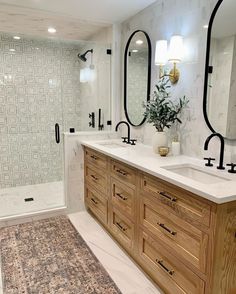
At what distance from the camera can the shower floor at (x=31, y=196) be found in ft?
10.1

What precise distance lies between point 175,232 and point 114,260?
2.89 ft

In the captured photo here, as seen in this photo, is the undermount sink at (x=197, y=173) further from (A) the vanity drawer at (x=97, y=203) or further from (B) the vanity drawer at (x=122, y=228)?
(A) the vanity drawer at (x=97, y=203)

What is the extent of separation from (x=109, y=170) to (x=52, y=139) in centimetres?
179

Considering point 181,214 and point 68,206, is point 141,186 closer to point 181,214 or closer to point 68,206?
point 181,214

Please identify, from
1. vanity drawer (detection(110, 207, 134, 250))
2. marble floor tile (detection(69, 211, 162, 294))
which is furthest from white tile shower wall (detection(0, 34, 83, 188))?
vanity drawer (detection(110, 207, 134, 250))

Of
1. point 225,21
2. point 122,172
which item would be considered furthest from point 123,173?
point 225,21

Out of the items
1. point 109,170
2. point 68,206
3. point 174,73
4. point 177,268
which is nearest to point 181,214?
point 177,268

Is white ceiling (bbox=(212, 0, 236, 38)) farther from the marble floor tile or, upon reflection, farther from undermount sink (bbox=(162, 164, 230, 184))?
the marble floor tile

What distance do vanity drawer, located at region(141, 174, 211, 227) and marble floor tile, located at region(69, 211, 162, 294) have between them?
28.7 inches

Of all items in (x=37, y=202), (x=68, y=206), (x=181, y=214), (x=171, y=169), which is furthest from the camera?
(x=37, y=202)

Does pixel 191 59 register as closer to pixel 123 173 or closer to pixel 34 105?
pixel 123 173

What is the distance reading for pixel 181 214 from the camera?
1500 millimetres

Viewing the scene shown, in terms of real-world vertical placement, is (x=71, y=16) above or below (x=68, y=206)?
above

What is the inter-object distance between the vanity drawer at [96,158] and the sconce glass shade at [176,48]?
3.80 ft
